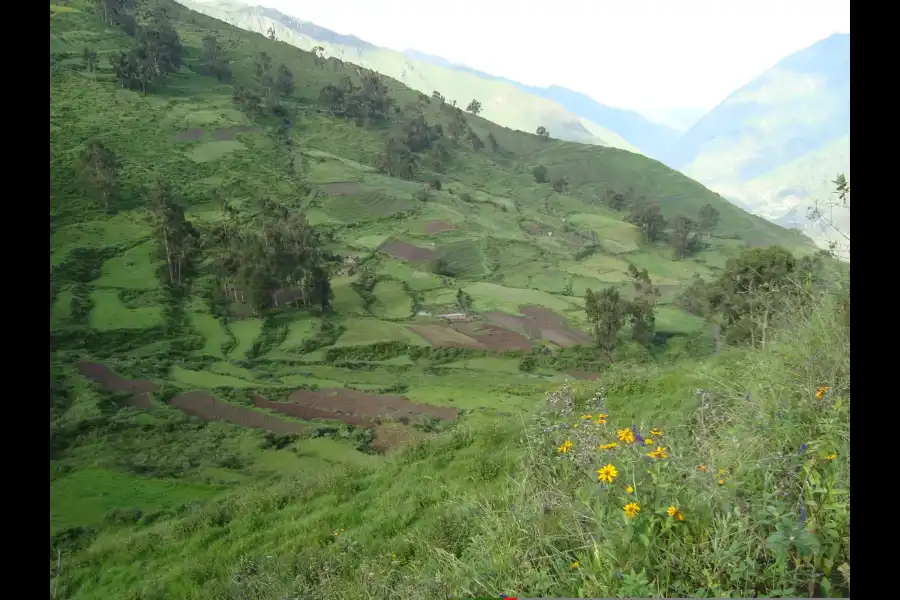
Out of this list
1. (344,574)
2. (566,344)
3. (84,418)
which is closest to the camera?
(344,574)

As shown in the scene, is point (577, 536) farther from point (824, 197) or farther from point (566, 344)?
point (566, 344)

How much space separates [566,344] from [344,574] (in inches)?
263

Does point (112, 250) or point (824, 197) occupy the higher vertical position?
point (824, 197)

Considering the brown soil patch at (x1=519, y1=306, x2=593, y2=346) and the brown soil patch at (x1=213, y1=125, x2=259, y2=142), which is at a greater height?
the brown soil patch at (x1=213, y1=125, x2=259, y2=142)

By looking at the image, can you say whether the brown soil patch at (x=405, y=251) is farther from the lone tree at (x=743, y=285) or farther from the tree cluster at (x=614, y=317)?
the lone tree at (x=743, y=285)

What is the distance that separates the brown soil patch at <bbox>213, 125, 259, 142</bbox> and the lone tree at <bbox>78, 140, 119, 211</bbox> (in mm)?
4407

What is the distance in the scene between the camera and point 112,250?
980 cm

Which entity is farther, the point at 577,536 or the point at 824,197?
the point at 824,197

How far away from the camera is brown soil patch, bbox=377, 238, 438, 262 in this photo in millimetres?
11812

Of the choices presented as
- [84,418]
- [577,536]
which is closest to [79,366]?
[84,418]

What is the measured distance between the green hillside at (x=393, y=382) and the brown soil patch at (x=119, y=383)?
0.13 feet

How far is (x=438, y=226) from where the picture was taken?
44.7 feet

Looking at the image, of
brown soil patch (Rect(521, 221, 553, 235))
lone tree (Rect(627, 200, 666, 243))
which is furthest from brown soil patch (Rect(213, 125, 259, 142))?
lone tree (Rect(627, 200, 666, 243))

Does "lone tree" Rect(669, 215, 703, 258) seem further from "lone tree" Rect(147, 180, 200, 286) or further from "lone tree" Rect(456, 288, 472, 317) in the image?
"lone tree" Rect(147, 180, 200, 286)
